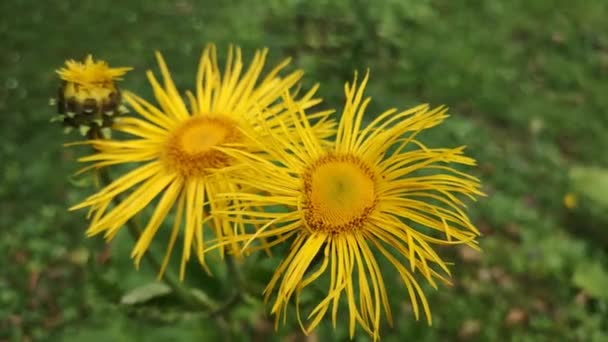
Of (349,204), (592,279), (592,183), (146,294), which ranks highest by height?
(592,183)

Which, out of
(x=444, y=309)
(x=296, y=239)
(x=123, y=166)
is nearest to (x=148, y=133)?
(x=296, y=239)

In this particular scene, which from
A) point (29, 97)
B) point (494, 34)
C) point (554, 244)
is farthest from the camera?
point (494, 34)

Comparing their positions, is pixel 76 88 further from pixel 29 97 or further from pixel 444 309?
pixel 29 97

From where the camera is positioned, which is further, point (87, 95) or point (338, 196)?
point (87, 95)

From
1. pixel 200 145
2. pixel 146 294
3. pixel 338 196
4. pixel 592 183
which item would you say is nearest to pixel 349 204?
pixel 338 196

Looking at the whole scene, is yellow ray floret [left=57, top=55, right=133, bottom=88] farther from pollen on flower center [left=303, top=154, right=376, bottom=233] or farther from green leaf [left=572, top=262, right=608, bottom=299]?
green leaf [left=572, top=262, right=608, bottom=299]

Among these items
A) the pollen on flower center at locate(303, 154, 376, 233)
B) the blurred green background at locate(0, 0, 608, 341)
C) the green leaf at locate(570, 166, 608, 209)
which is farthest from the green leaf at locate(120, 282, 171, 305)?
the green leaf at locate(570, 166, 608, 209)

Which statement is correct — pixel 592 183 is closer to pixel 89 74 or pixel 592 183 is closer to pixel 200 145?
pixel 200 145
